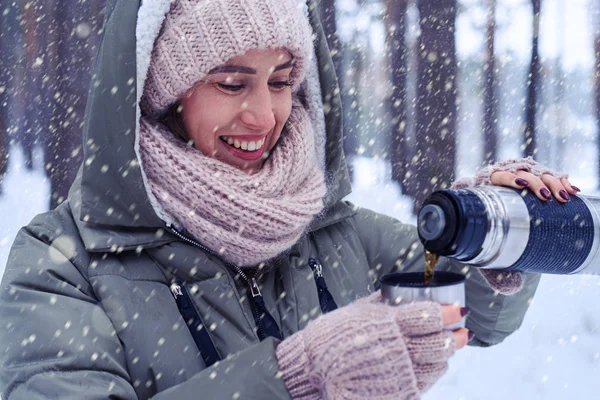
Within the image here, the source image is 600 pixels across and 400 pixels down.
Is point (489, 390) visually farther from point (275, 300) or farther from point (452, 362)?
point (275, 300)

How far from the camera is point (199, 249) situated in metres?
1.47

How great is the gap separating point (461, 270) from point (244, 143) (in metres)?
0.69

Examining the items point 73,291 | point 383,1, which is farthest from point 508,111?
point 73,291

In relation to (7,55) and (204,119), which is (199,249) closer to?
(204,119)

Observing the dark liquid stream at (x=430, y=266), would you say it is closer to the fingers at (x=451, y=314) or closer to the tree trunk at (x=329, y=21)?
the fingers at (x=451, y=314)

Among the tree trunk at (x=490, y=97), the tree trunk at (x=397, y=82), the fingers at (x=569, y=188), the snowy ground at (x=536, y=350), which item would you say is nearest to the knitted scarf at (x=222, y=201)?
the fingers at (x=569, y=188)

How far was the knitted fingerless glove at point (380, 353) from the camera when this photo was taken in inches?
41.4

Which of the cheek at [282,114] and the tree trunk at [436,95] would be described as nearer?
the cheek at [282,114]

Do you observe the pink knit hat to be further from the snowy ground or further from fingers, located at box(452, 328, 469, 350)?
the snowy ground

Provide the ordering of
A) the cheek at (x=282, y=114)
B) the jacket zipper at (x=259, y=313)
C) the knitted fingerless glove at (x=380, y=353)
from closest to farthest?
1. the knitted fingerless glove at (x=380, y=353)
2. the jacket zipper at (x=259, y=313)
3. the cheek at (x=282, y=114)

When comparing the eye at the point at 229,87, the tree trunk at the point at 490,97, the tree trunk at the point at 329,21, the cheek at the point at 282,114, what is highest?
the tree trunk at the point at 329,21

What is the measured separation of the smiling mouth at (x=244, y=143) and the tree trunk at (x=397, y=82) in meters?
3.61

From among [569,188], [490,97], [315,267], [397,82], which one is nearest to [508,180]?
[569,188]

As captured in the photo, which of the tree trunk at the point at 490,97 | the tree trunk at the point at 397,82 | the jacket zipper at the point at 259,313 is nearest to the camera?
the jacket zipper at the point at 259,313
